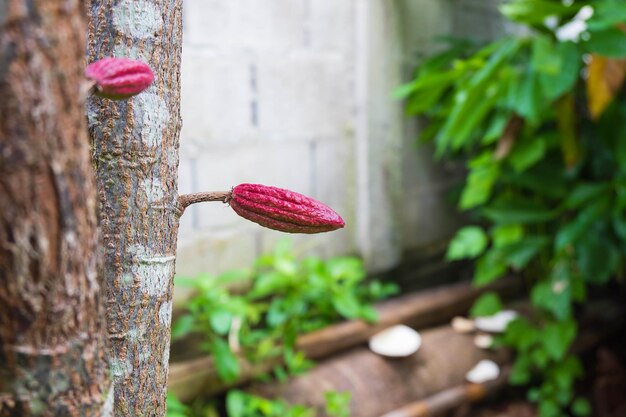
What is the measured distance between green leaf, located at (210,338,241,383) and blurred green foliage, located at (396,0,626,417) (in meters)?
0.69

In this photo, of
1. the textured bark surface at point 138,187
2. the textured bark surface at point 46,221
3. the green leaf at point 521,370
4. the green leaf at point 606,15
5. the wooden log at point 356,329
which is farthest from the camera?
the green leaf at point 521,370

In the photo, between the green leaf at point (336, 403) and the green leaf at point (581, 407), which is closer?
the green leaf at point (336, 403)

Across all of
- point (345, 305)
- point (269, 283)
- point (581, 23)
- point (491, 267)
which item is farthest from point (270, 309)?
point (581, 23)

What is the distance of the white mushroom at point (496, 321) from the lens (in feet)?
6.70

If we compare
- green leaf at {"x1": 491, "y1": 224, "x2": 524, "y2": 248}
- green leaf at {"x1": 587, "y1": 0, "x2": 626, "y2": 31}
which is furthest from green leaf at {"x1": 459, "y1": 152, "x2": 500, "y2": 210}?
green leaf at {"x1": 587, "y1": 0, "x2": 626, "y2": 31}

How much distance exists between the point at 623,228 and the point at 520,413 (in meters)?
0.69

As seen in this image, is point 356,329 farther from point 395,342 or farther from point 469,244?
point 469,244

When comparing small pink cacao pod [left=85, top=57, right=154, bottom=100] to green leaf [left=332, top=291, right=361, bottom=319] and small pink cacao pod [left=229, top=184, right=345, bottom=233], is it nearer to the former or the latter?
small pink cacao pod [left=229, top=184, right=345, bottom=233]

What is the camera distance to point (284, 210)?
1.46 feet

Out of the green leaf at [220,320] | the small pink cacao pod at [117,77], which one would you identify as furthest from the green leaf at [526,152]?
the small pink cacao pod at [117,77]

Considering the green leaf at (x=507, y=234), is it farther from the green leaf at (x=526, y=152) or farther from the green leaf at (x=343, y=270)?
the green leaf at (x=343, y=270)

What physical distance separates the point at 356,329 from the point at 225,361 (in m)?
0.47

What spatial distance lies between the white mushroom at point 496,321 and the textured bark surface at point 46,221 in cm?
186

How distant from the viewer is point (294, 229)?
0.45 metres
